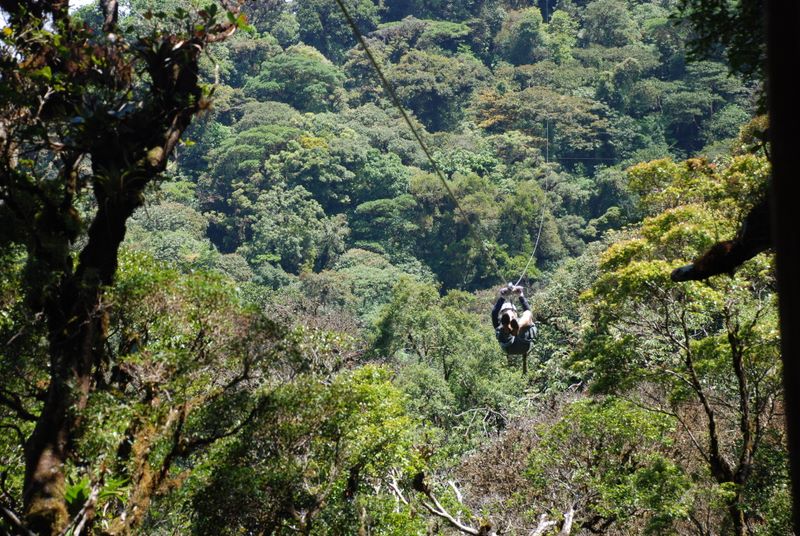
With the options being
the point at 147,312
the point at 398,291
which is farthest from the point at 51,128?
the point at 398,291

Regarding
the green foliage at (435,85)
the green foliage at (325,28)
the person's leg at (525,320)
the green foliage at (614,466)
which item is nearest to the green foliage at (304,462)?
the person's leg at (525,320)

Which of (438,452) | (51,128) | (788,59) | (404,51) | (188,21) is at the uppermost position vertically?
(404,51)

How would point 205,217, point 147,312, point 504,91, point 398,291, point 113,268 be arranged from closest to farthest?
point 113,268
point 147,312
point 398,291
point 205,217
point 504,91

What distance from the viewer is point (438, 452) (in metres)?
10.3

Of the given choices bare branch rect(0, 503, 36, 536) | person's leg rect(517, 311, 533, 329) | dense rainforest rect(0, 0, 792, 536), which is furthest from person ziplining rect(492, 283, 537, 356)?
bare branch rect(0, 503, 36, 536)

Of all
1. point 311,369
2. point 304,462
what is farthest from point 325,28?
point 304,462

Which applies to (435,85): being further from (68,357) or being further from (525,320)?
(68,357)

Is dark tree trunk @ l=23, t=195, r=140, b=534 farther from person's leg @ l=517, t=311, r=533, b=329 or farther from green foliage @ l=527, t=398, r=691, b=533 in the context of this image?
green foliage @ l=527, t=398, r=691, b=533

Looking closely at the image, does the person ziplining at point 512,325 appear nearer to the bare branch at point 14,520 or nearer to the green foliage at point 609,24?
the bare branch at point 14,520

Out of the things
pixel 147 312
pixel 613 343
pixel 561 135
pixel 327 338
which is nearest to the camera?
pixel 147 312

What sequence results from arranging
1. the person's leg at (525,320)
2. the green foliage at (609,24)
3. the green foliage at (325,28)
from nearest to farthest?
the person's leg at (525,320) → the green foliage at (609,24) → the green foliage at (325,28)

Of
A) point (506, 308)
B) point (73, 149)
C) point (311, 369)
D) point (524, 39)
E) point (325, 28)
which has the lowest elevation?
point (506, 308)

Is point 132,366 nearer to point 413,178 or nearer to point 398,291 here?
point 398,291

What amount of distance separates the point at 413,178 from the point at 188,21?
37.2m
